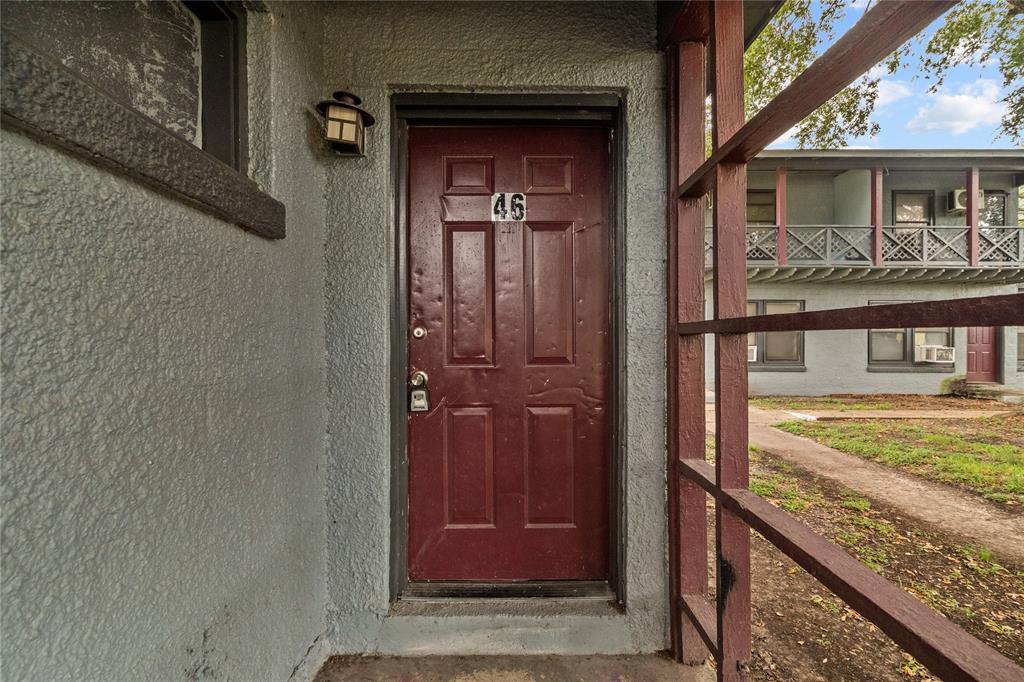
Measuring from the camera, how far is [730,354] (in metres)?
1.22

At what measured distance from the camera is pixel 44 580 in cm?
66

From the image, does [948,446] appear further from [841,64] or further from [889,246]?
[841,64]

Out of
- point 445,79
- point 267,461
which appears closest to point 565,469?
point 267,461

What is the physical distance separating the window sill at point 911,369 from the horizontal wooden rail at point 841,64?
824 cm

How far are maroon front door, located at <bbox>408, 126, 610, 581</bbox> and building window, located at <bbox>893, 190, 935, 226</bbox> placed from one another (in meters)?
7.54

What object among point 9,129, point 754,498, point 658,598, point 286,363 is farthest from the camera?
point 658,598

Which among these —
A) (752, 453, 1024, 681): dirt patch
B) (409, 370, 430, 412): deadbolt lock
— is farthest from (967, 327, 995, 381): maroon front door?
(409, 370, 430, 412): deadbolt lock

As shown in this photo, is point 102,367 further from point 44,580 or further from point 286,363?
point 286,363

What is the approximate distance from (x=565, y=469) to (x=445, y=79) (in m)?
1.73

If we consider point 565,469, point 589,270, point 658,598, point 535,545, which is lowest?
point 658,598

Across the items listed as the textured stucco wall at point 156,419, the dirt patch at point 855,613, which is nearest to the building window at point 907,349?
the dirt patch at point 855,613

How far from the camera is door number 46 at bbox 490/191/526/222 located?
5.67ft

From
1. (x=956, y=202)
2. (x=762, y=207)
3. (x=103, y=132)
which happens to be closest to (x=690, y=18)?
(x=103, y=132)

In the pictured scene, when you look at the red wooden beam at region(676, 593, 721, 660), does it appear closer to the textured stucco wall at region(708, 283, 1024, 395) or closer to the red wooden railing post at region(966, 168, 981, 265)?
the red wooden railing post at region(966, 168, 981, 265)
